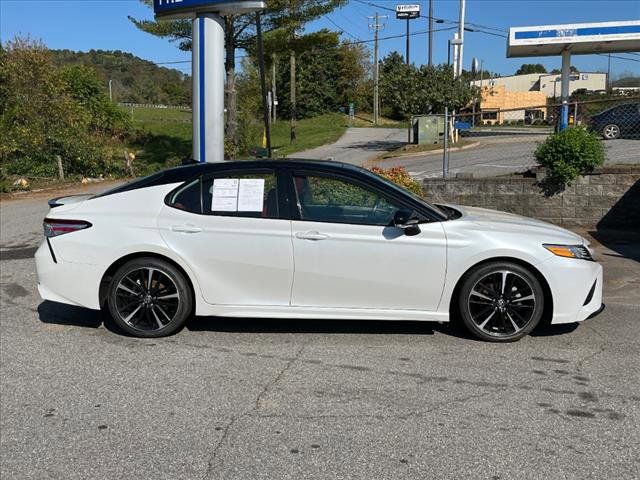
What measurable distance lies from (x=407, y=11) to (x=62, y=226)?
54.0 m

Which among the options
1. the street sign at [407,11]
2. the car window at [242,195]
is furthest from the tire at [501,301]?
the street sign at [407,11]

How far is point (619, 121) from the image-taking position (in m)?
20.2

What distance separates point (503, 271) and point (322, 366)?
5.43 feet

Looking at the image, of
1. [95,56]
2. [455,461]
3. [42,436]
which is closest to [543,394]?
[455,461]

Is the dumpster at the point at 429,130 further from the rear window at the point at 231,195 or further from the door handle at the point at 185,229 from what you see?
the door handle at the point at 185,229

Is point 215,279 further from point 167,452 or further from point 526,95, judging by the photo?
point 526,95

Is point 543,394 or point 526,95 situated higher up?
point 526,95

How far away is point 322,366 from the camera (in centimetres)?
464

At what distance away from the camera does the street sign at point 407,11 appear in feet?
179

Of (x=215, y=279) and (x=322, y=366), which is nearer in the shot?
(x=322, y=366)

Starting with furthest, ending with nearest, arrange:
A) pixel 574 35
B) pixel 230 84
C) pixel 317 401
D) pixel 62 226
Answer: pixel 230 84, pixel 574 35, pixel 62 226, pixel 317 401

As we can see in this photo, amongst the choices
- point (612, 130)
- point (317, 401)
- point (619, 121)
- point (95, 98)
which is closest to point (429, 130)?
point (619, 121)

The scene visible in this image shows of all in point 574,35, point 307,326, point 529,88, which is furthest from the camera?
point 529,88

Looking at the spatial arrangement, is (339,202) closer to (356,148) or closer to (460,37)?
(356,148)
